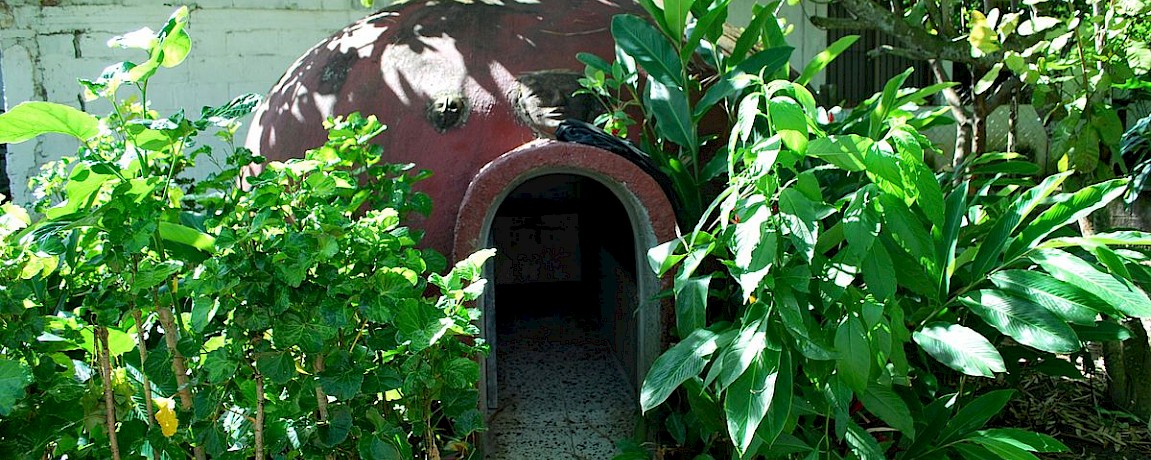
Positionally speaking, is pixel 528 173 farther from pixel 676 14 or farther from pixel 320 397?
pixel 320 397

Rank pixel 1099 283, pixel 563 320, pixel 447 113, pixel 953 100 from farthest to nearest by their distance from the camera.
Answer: pixel 563 320 < pixel 953 100 < pixel 447 113 < pixel 1099 283

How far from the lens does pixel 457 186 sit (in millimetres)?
3248

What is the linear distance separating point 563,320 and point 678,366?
2.83 metres

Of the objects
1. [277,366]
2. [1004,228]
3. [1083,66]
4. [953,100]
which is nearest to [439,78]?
[277,366]

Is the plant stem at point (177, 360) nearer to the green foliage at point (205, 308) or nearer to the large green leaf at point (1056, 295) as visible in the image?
the green foliage at point (205, 308)

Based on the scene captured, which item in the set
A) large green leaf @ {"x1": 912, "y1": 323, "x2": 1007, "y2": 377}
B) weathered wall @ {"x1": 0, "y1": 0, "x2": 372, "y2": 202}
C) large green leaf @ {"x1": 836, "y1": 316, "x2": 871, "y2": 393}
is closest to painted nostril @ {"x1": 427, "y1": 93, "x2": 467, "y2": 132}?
large green leaf @ {"x1": 836, "y1": 316, "x2": 871, "y2": 393}

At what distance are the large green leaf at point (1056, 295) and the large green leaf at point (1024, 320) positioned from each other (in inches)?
0.8

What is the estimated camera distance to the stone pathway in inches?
135

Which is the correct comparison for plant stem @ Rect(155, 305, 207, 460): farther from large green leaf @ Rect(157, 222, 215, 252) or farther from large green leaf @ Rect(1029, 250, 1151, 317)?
large green leaf @ Rect(1029, 250, 1151, 317)

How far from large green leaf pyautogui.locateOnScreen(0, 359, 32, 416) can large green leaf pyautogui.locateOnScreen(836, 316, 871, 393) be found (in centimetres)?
190

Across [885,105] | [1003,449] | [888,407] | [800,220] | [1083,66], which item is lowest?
[1003,449]

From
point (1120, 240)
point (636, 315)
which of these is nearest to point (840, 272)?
point (1120, 240)

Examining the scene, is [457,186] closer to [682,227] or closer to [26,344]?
[682,227]

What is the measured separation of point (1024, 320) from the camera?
2465 millimetres
